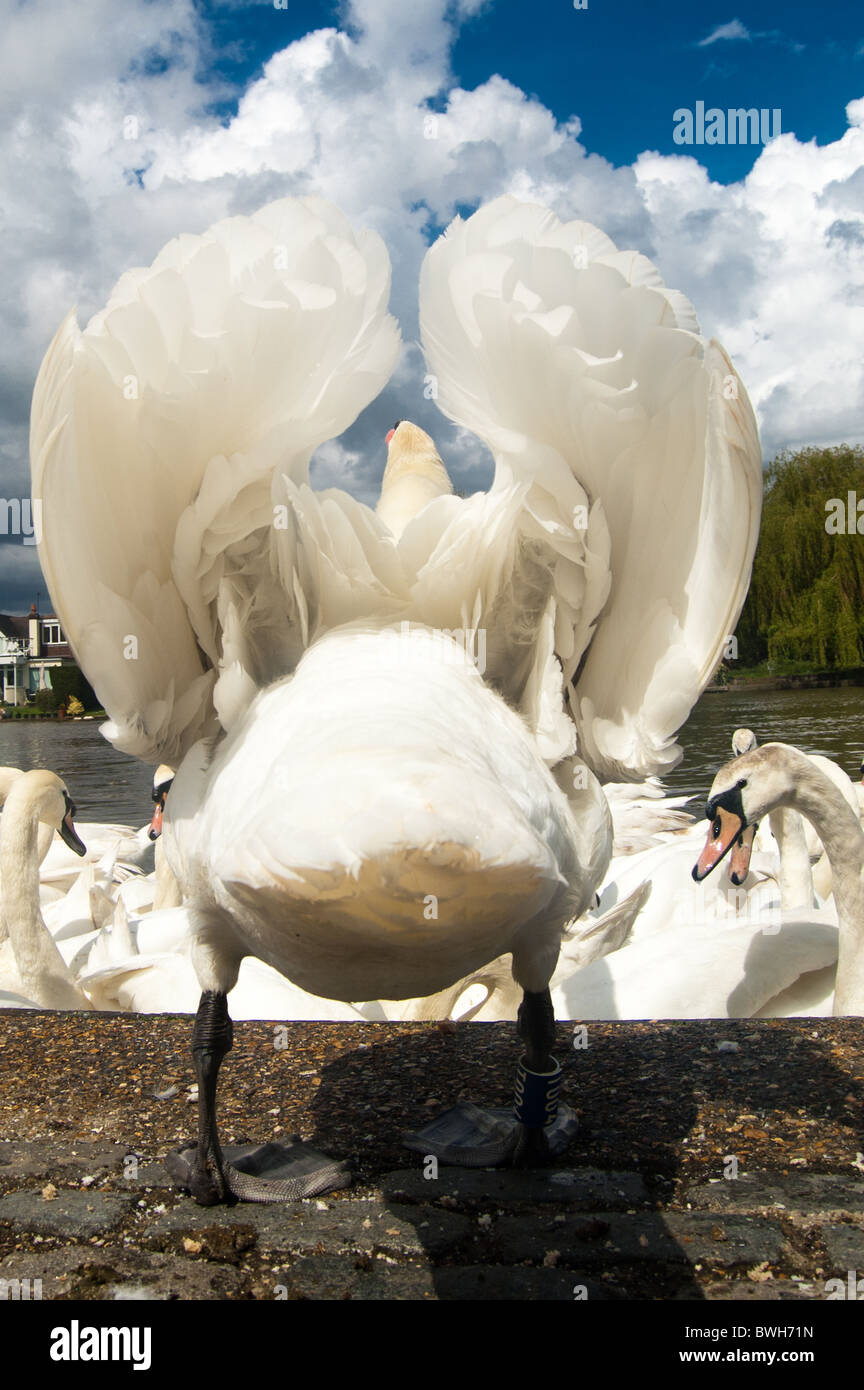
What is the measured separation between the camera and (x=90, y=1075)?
3764 millimetres

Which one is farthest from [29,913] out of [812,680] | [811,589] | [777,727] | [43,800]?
[812,680]

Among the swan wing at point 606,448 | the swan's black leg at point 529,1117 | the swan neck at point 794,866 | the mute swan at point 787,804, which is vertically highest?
the swan wing at point 606,448

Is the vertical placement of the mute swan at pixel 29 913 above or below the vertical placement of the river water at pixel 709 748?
above

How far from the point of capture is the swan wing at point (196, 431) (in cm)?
250

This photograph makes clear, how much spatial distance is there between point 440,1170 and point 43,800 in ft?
14.5

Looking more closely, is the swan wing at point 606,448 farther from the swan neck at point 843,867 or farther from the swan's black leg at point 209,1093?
the swan neck at point 843,867

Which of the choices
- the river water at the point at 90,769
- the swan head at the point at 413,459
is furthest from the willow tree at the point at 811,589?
the swan head at the point at 413,459

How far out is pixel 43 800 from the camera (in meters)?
6.70

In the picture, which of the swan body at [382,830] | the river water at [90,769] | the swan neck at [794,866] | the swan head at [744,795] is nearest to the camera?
the swan body at [382,830]

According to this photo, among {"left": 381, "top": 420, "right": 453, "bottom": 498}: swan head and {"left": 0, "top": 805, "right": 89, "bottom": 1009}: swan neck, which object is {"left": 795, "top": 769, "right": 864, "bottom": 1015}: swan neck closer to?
{"left": 381, "top": 420, "right": 453, "bottom": 498}: swan head

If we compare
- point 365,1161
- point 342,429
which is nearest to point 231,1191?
point 365,1161

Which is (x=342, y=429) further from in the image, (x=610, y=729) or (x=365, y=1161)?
(x=365, y=1161)

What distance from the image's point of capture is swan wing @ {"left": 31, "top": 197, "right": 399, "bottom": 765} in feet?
8.20

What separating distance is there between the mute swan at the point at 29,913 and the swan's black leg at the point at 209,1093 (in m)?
3.05
